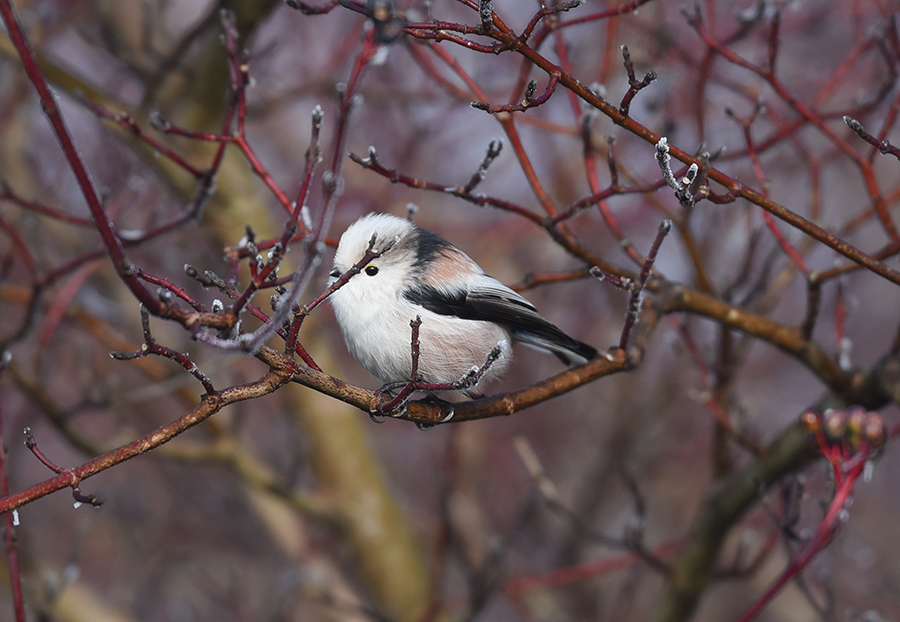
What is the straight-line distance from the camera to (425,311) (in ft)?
6.79

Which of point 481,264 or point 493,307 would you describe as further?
point 481,264

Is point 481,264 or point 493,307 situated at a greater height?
point 481,264

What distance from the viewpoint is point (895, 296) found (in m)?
9.79

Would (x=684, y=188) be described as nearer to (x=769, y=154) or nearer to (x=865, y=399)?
(x=865, y=399)

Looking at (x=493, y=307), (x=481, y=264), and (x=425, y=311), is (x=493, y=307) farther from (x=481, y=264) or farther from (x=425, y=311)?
(x=481, y=264)

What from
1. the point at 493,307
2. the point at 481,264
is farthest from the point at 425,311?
the point at 481,264

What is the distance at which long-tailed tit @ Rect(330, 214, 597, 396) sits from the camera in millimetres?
1946

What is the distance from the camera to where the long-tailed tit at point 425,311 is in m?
1.95

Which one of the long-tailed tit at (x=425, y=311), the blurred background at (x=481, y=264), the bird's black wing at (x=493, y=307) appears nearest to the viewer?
the long-tailed tit at (x=425, y=311)

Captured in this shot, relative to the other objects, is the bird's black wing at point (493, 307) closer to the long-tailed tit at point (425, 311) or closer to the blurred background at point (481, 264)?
the long-tailed tit at point (425, 311)

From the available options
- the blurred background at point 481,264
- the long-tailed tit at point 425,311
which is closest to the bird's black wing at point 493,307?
the long-tailed tit at point 425,311

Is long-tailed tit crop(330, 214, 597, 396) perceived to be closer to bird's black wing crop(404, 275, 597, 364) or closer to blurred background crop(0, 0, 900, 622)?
Result: bird's black wing crop(404, 275, 597, 364)

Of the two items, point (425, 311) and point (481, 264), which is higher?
point (481, 264)

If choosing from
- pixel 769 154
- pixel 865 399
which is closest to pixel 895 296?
pixel 769 154
